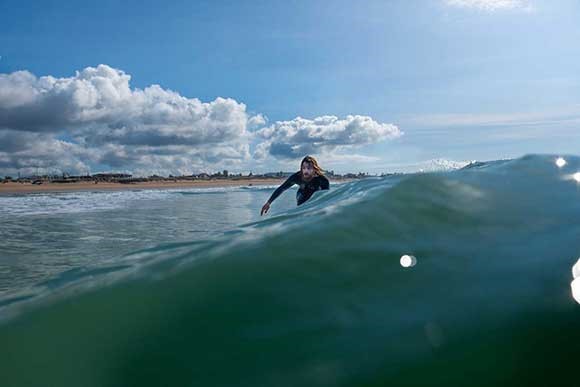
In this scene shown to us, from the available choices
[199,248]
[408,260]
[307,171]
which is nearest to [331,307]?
[408,260]

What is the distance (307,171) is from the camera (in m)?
7.69

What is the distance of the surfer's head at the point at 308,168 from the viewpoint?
770 cm

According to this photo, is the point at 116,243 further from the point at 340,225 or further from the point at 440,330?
the point at 440,330

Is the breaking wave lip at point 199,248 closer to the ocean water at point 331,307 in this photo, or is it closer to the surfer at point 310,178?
the ocean water at point 331,307

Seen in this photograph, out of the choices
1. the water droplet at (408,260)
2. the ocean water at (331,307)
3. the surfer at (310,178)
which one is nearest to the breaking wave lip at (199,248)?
the ocean water at (331,307)

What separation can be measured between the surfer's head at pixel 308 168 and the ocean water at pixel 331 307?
4191mm

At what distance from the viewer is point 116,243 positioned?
23.5ft

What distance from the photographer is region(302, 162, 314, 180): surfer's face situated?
769 centimetres

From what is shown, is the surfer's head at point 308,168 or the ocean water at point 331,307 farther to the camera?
the surfer's head at point 308,168

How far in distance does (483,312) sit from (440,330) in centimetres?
25

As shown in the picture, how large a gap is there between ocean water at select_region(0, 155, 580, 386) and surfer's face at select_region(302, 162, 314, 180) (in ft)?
13.7

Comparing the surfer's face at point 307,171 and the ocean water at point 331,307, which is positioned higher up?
the surfer's face at point 307,171

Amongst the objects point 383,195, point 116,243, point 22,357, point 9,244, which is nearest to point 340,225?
point 383,195

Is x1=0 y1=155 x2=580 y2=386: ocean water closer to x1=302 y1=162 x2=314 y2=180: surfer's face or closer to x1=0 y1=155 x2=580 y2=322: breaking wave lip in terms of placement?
x1=0 y1=155 x2=580 y2=322: breaking wave lip
